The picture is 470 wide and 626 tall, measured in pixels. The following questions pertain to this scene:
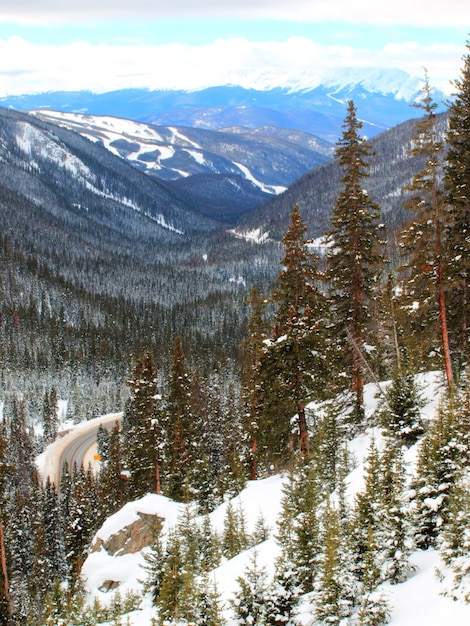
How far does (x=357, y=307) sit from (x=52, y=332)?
141 metres

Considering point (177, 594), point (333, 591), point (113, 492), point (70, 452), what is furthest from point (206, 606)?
point (70, 452)

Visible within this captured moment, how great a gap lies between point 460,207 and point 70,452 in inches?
3445

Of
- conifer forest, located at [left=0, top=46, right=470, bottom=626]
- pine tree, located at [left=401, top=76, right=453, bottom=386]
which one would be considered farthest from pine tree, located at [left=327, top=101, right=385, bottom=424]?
pine tree, located at [left=401, top=76, right=453, bottom=386]

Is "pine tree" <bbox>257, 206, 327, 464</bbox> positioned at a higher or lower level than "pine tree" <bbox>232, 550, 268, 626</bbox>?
higher

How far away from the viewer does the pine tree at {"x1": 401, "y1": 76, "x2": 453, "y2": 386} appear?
23344 millimetres

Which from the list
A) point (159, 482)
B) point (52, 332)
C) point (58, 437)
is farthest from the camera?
point (52, 332)

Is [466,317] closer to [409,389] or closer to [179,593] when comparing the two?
[409,389]

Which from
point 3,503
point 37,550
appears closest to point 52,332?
point 37,550

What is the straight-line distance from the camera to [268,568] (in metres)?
14.6

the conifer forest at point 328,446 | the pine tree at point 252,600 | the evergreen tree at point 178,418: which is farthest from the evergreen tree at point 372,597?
the evergreen tree at point 178,418

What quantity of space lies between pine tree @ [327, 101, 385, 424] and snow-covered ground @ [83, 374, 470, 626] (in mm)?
4778

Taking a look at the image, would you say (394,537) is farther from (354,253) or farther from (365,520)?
(354,253)

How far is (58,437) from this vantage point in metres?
107

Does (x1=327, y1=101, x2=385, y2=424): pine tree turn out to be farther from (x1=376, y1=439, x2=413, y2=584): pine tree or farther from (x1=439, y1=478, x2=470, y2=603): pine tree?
(x1=439, y1=478, x2=470, y2=603): pine tree
